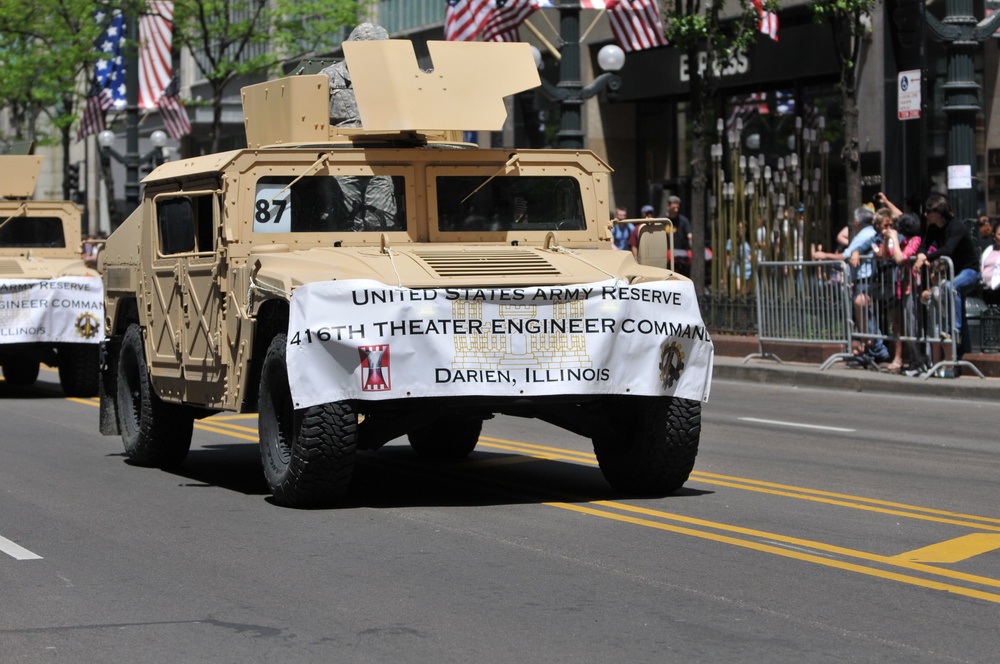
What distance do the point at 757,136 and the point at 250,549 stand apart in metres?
23.8

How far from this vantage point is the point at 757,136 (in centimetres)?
3095

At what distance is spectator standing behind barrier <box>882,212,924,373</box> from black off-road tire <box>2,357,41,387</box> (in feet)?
32.0

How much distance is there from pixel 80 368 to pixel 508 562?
11667mm

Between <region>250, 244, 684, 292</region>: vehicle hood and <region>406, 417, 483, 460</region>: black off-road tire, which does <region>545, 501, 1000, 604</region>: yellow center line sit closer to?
<region>250, 244, 684, 292</region>: vehicle hood

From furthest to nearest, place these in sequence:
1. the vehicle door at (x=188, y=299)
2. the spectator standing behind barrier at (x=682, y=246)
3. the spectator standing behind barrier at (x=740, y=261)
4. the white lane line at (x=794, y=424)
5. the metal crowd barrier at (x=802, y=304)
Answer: the spectator standing behind barrier at (x=682, y=246)
the spectator standing behind barrier at (x=740, y=261)
the metal crowd barrier at (x=802, y=304)
the white lane line at (x=794, y=424)
the vehicle door at (x=188, y=299)

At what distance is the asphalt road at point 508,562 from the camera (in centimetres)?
639

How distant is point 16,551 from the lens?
8.47 m

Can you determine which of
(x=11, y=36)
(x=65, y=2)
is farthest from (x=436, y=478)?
(x=11, y=36)

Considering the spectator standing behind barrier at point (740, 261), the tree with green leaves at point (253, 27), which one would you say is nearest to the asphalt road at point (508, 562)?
the spectator standing behind barrier at point (740, 261)

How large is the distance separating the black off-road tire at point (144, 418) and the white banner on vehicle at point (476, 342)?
2.98 m

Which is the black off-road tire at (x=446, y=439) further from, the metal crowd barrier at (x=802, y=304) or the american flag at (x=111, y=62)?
the american flag at (x=111, y=62)

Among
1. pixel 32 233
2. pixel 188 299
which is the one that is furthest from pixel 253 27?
pixel 188 299

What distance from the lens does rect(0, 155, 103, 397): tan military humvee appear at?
18.1 m

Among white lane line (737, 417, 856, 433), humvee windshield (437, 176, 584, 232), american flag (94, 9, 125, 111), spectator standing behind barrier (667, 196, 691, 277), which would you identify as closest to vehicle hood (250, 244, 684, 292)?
humvee windshield (437, 176, 584, 232)
